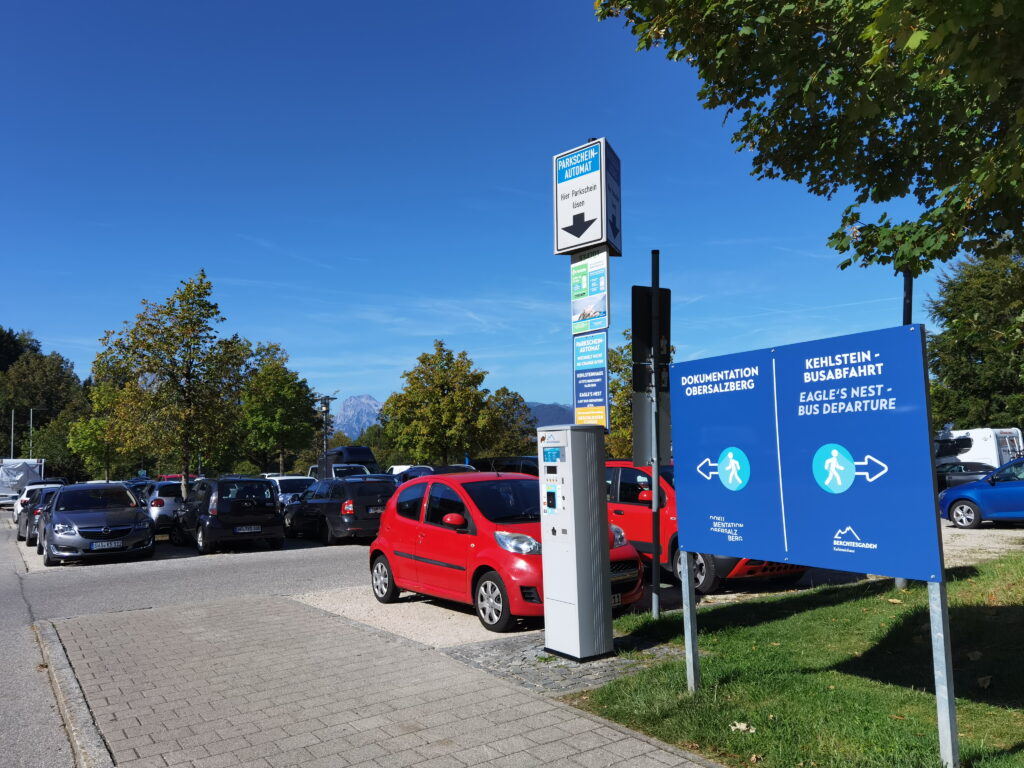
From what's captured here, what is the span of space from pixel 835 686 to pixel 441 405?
117ft

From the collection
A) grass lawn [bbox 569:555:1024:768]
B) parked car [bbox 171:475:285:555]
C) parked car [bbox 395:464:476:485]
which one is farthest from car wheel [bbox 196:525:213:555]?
grass lawn [bbox 569:555:1024:768]

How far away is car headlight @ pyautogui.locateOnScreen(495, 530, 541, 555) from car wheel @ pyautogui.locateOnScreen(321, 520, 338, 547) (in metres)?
11.1

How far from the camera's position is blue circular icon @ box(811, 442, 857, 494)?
4492 millimetres

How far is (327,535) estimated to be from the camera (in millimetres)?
18797

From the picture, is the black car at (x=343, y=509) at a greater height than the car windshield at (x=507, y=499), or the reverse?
the car windshield at (x=507, y=499)

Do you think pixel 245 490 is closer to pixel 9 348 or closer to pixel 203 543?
pixel 203 543

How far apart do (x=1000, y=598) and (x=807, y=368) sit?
4.60 m

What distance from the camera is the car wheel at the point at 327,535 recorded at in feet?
60.3

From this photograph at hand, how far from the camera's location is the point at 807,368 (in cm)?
475

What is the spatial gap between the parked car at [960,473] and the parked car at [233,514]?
20218 millimetres

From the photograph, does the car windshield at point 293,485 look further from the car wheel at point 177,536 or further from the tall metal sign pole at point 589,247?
the tall metal sign pole at point 589,247

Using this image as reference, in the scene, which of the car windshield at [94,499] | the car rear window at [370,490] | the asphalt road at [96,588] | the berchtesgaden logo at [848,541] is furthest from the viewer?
the car rear window at [370,490]

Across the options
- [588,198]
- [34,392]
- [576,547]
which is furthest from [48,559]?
[34,392]

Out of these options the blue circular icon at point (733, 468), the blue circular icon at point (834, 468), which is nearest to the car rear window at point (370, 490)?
the blue circular icon at point (733, 468)
